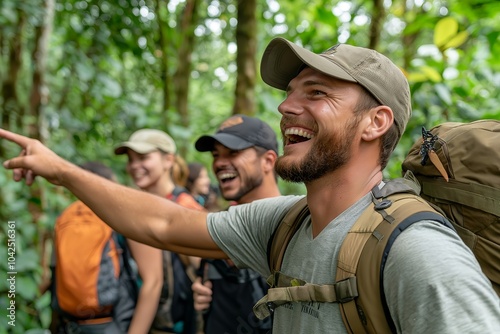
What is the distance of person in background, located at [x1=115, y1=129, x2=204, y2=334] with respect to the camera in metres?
2.98

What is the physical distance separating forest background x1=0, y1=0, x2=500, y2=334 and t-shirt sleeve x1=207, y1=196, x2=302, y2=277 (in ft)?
5.36

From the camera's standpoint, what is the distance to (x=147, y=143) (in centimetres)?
380

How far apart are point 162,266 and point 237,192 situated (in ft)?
A: 2.23

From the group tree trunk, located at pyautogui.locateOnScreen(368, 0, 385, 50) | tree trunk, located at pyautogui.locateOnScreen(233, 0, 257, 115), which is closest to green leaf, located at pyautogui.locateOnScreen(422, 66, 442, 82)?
tree trunk, located at pyautogui.locateOnScreen(368, 0, 385, 50)

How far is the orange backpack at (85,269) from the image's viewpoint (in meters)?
2.89

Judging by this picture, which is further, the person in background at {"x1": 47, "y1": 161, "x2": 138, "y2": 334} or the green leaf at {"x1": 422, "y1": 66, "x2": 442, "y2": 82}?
the green leaf at {"x1": 422, "y1": 66, "x2": 442, "y2": 82}

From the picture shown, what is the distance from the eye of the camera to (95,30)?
208 inches

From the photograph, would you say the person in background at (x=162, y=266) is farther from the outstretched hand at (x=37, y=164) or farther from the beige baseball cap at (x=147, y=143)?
the outstretched hand at (x=37, y=164)

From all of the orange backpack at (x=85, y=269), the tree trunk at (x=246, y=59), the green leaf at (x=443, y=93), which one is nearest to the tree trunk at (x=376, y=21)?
the tree trunk at (x=246, y=59)

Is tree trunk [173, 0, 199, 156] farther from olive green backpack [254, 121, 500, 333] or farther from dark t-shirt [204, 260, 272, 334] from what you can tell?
olive green backpack [254, 121, 500, 333]

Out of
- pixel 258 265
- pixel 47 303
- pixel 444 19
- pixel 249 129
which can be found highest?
pixel 444 19

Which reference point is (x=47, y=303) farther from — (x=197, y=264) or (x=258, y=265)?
(x=258, y=265)

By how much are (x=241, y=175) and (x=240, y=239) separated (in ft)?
3.31

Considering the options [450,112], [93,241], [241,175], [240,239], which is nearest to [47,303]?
[93,241]
